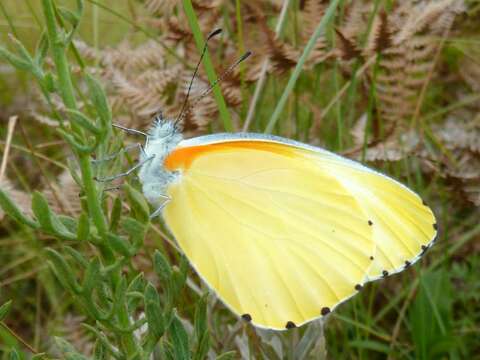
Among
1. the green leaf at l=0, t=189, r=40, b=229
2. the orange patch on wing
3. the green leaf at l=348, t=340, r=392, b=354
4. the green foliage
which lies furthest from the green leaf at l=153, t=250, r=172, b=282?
the green leaf at l=348, t=340, r=392, b=354

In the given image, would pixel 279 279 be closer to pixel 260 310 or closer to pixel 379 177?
pixel 260 310

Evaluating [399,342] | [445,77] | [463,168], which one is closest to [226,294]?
[399,342]

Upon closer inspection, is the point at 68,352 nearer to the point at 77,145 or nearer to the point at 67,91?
the point at 77,145

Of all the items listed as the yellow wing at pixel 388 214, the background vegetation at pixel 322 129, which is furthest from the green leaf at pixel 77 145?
the yellow wing at pixel 388 214

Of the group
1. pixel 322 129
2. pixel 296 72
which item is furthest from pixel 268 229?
pixel 322 129

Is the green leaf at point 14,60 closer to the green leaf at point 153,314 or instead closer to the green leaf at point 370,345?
the green leaf at point 153,314

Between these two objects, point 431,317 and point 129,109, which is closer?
point 431,317
